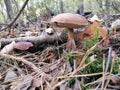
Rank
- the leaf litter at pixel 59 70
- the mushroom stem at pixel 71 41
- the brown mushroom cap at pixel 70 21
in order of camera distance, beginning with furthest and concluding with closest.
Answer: the mushroom stem at pixel 71 41 → the brown mushroom cap at pixel 70 21 → the leaf litter at pixel 59 70

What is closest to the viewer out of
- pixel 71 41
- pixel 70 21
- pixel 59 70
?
pixel 59 70

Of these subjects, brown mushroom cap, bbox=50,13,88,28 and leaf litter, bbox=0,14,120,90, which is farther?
brown mushroom cap, bbox=50,13,88,28

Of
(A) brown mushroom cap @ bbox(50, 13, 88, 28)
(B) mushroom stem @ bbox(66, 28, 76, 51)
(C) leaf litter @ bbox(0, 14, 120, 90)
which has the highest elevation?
(A) brown mushroom cap @ bbox(50, 13, 88, 28)

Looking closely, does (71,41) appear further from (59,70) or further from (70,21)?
(59,70)

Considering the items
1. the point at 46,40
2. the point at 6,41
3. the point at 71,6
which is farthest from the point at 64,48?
the point at 71,6

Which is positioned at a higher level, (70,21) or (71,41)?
(70,21)

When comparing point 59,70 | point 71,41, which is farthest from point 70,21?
point 59,70

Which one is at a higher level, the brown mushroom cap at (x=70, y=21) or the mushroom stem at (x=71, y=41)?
the brown mushroom cap at (x=70, y=21)

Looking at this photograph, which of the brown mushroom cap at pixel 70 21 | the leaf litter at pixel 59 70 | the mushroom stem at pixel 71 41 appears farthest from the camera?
the mushroom stem at pixel 71 41

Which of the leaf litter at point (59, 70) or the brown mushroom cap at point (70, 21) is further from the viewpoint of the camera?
the brown mushroom cap at point (70, 21)

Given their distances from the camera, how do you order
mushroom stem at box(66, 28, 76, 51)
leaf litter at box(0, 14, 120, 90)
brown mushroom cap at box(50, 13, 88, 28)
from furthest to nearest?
mushroom stem at box(66, 28, 76, 51), brown mushroom cap at box(50, 13, 88, 28), leaf litter at box(0, 14, 120, 90)

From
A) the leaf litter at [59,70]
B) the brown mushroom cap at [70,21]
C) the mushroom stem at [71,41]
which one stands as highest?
the brown mushroom cap at [70,21]
